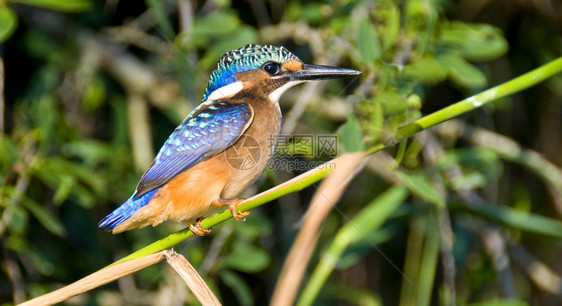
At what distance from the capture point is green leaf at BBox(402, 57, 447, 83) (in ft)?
8.17

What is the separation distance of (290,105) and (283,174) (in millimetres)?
438

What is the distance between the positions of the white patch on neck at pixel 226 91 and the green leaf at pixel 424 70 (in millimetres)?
706

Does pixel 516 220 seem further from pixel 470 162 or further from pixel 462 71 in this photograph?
pixel 462 71

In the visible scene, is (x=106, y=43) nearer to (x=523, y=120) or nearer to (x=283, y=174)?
(x=283, y=174)

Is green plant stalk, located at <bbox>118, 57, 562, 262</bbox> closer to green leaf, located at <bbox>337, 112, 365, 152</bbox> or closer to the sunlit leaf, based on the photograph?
green leaf, located at <bbox>337, 112, 365, 152</bbox>

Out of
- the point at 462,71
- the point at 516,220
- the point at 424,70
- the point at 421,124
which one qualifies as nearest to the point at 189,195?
the point at 421,124

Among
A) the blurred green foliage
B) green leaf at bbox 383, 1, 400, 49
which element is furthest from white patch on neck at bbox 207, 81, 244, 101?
green leaf at bbox 383, 1, 400, 49

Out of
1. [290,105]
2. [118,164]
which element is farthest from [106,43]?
[290,105]

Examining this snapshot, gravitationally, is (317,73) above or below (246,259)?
above

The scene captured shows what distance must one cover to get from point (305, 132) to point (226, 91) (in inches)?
49.3

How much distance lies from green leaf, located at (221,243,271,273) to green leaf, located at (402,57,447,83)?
1.04 meters

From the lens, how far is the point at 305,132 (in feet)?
10.9

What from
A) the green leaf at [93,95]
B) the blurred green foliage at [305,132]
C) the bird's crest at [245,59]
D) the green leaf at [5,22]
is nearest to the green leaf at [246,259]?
the blurred green foliage at [305,132]

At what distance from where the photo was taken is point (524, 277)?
3615mm
